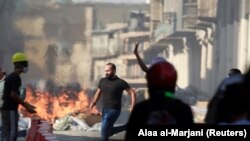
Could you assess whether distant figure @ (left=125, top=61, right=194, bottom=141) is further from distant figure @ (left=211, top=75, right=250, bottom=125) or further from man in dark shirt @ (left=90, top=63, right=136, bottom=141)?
man in dark shirt @ (left=90, top=63, right=136, bottom=141)


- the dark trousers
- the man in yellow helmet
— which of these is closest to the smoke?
the dark trousers

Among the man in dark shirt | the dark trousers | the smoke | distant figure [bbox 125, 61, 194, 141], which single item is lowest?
the smoke

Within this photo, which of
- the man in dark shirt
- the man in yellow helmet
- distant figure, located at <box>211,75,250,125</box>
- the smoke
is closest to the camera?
distant figure, located at <box>211,75,250,125</box>

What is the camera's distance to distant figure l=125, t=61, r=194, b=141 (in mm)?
4930

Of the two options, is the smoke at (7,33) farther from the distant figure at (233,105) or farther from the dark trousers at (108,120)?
the distant figure at (233,105)

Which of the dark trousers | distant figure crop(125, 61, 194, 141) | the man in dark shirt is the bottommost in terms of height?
the dark trousers

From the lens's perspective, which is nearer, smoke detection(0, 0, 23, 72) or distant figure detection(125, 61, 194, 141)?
distant figure detection(125, 61, 194, 141)

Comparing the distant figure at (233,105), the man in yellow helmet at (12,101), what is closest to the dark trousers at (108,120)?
the man in yellow helmet at (12,101)

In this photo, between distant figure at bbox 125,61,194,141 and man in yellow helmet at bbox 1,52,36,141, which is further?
man in yellow helmet at bbox 1,52,36,141

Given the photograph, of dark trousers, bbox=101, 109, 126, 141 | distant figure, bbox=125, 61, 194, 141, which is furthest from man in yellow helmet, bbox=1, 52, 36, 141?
distant figure, bbox=125, 61, 194, 141

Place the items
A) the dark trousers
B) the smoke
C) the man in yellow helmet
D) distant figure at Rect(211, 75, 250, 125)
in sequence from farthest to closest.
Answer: the smoke, the dark trousers, the man in yellow helmet, distant figure at Rect(211, 75, 250, 125)

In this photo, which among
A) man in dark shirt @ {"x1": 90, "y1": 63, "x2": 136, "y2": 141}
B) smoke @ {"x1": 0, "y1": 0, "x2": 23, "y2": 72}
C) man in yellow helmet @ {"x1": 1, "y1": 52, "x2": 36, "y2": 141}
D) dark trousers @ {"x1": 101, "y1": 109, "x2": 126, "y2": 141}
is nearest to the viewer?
man in yellow helmet @ {"x1": 1, "y1": 52, "x2": 36, "y2": 141}

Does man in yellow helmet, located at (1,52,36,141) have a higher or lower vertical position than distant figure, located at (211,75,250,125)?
lower

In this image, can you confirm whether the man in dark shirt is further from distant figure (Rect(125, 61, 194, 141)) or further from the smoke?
the smoke
